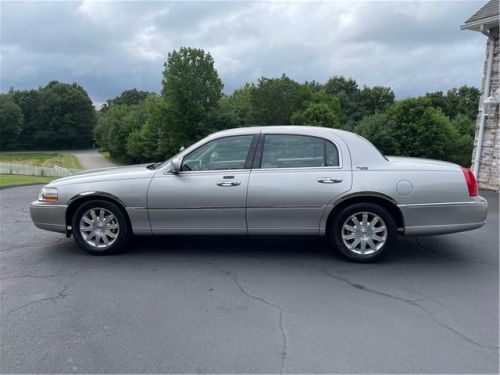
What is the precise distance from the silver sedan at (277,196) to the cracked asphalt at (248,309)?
40 centimetres

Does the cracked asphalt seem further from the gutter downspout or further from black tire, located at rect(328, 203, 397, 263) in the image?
the gutter downspout

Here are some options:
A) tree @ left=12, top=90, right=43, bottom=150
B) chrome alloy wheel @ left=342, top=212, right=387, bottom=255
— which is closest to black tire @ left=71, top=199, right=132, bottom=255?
chrome alloy wheel @ left=342, top=212, right=387, bottom=255

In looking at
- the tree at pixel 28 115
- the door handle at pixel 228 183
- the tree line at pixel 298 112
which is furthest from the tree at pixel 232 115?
the tree at pixel 28 115

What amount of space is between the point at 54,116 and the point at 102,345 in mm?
101905

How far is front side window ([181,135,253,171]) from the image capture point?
17.0 feet

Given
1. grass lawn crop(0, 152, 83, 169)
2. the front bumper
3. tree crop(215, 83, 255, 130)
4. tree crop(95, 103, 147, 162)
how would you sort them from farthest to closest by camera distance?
tree crop(95, 103, 147, 162) → grass lawn crop(0, 152, 83, 169) → tree crop(215, 83, 255, 130) → the front bumper

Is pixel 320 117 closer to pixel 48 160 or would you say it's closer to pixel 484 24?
pixel 484 24

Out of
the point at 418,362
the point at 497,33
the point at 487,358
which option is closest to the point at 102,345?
the point at 418,362

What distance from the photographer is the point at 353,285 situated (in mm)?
4336

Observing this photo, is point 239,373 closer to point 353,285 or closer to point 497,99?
point 353,285

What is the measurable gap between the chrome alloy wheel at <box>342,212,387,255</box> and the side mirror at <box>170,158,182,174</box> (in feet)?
6.91

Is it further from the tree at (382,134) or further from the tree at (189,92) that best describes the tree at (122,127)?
the tree at (382,134)

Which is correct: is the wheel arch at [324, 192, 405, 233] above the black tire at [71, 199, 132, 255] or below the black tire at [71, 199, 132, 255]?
above

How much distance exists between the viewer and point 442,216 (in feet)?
16.0
